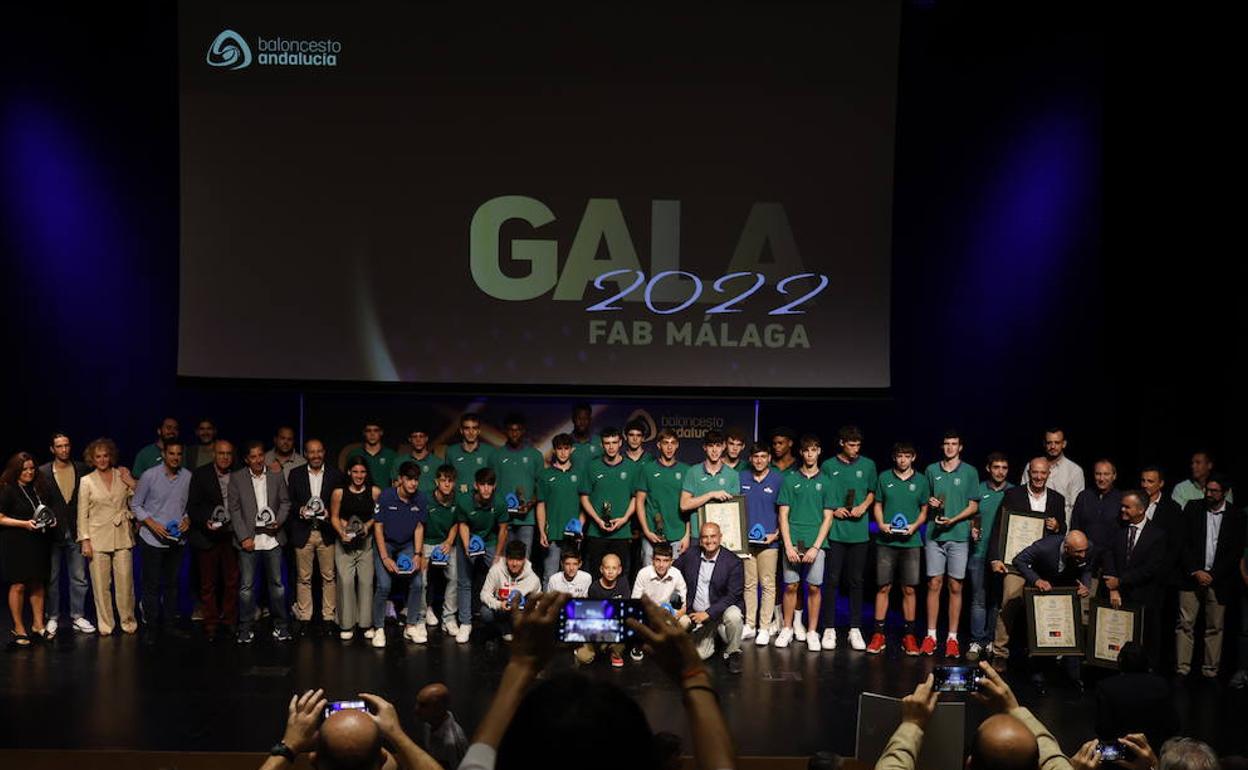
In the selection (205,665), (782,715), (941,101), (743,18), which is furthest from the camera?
(941,101)

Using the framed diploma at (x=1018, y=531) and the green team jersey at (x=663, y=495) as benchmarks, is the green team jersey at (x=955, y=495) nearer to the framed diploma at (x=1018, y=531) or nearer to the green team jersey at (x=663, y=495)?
the framed diploma at (x=1018, y=531)

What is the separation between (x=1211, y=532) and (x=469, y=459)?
4.97 m

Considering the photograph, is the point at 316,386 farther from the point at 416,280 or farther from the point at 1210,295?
the point at 1210,295

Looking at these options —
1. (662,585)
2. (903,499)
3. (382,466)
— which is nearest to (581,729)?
(662,585)

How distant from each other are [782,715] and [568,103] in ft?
15.4

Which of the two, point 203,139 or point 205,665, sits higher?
point 203,139

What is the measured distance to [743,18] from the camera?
8.82m

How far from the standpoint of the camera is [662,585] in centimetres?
772

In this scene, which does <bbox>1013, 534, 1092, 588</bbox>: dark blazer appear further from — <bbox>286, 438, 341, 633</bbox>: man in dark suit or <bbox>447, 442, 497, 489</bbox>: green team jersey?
<bbox>286, 438, 341, 633</bbox>: man in dark suit

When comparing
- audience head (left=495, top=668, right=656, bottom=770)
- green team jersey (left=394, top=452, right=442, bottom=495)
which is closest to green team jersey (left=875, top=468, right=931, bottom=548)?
green team jersey (left=394, top=452, right=442, bottom=495)

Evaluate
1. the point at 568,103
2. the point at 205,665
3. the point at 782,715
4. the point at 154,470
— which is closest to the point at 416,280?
the point at 568,103

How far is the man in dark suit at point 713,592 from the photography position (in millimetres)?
7652

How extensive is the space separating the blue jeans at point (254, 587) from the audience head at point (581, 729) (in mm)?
7106

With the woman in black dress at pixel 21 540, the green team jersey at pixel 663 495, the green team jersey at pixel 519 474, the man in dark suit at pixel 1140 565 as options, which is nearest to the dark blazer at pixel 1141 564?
the man in dark suit at pixel 1140 565
